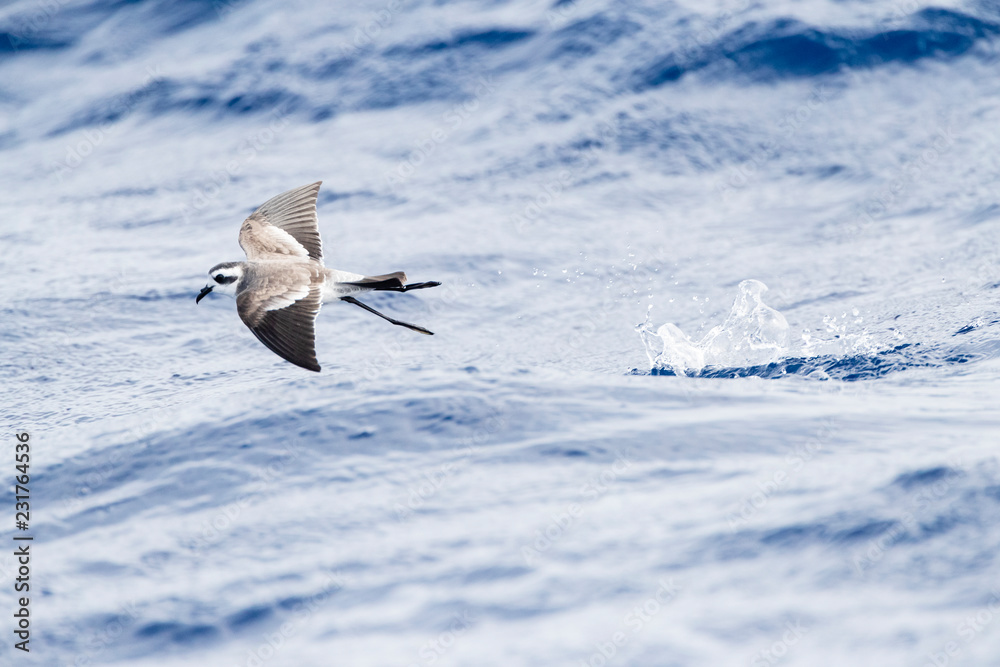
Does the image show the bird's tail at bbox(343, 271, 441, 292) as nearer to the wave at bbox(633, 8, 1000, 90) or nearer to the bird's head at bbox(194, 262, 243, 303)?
the bird's head at bbox(194, 262, 243, 303)

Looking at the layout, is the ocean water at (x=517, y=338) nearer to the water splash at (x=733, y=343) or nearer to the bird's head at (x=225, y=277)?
the water splash at (x=733, y=343)

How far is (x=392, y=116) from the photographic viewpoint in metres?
14.2

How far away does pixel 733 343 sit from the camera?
888cm

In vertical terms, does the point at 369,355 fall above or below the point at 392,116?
below

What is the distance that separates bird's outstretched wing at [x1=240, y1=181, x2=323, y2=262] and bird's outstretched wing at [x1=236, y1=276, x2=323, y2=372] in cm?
100

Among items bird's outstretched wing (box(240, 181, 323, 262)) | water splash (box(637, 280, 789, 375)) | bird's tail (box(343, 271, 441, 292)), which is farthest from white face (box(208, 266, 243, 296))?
water splash (box(637, 280, 789, 375))

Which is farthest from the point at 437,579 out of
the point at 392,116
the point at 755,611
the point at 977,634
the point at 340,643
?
the point at 392,116

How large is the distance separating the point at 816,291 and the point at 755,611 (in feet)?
18.0

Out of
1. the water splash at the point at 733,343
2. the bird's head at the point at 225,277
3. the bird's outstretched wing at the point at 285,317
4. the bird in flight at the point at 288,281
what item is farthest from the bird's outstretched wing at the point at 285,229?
the water splash at the point at 733,343

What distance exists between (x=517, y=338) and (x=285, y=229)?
97.6 inches

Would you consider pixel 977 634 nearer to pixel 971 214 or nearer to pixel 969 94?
pixel 971 214

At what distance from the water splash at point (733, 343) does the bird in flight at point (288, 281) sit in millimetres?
2425

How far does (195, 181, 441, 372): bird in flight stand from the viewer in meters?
6.39

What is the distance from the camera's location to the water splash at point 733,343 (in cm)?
869
